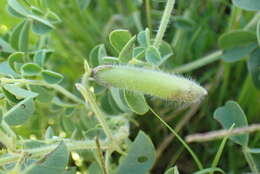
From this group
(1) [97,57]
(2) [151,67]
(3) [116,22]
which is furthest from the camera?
(3) [116,22]

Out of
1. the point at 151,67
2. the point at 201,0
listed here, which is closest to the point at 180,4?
the point at 201,0

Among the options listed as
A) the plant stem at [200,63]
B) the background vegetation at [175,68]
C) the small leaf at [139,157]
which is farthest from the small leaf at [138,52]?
the plant stem at [200,63]

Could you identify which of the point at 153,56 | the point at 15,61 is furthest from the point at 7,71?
the point at 153,56

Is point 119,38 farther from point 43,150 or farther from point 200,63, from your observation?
point 200,63

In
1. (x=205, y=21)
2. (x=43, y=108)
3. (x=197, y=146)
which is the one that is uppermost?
(x=205, y=21)

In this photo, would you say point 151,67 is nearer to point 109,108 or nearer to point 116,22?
point 109,108

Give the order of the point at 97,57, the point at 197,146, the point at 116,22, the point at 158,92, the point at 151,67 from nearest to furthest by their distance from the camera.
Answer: the point at 158,92
the point at 151,67
the point at 97,57
the point at 197,146
the point at 116,22
